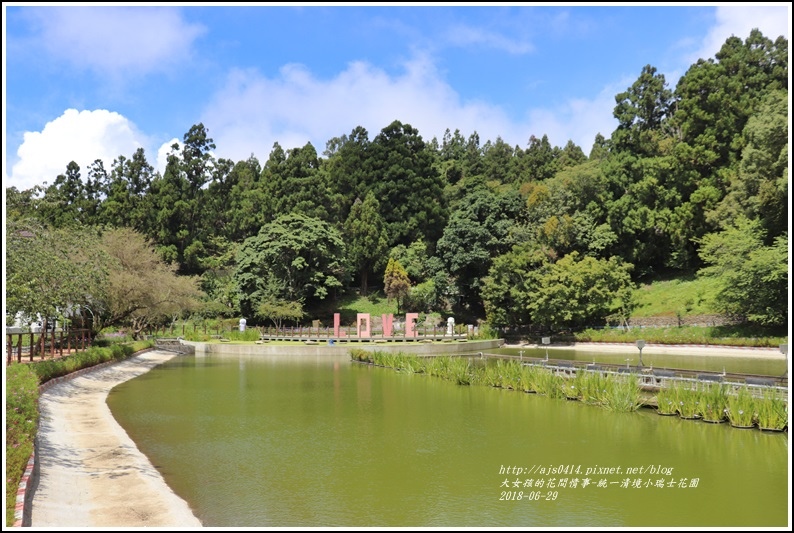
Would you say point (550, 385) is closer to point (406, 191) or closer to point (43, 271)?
point (43, 271)

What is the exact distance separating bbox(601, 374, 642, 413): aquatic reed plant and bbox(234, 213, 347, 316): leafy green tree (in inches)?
1311

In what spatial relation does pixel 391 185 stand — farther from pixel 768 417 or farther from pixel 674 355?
pixel 768 417

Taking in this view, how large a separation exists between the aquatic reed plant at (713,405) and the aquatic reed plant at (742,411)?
24 centimetres

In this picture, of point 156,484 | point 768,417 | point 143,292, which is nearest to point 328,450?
point 156,484

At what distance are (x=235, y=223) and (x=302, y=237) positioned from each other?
514 inches

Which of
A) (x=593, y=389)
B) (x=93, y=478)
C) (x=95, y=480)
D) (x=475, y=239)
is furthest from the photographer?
(x=475, y=239)

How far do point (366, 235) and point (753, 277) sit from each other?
102ft

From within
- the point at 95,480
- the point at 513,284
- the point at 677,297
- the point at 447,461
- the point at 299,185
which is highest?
the point at 299,185

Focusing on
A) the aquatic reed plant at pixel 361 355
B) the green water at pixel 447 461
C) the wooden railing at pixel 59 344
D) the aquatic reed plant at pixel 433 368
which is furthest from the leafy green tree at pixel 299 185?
the green water at pixel 447 461

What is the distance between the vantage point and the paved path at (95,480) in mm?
7547

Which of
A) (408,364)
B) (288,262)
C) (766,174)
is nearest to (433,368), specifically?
(408,364)

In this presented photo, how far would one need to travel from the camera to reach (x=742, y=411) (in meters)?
13.0

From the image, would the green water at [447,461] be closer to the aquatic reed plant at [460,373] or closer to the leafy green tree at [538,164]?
the aquatic reed plant at [460,373]

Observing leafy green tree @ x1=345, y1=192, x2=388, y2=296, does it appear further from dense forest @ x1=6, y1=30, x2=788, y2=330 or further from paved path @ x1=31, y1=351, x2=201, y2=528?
paved path @ x1=31, y1=351, x2=201, y2=528
